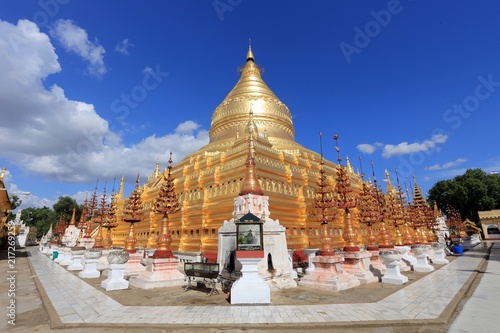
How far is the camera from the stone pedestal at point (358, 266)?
1202 centimetres

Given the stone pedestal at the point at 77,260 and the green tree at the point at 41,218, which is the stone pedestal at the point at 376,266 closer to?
the stone pedestal at the point at 77,260

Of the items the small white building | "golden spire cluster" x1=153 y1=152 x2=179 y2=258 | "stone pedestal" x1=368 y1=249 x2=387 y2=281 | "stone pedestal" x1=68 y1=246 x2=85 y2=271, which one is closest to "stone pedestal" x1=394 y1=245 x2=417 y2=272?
"stone pedestal" x1=368 y1=249 x2=387 y2=281

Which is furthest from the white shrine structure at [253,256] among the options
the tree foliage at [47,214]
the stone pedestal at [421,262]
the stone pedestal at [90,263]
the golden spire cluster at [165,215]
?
the tree foliage at [47,214]

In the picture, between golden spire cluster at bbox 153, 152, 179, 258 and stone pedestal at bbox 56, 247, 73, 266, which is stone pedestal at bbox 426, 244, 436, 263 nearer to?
golden spire cluster at bbox 153, 152, 179, 258

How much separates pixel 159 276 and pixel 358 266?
9.15 meters

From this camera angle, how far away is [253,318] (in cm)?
684

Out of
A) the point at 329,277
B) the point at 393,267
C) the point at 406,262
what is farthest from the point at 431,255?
the point at 329,277

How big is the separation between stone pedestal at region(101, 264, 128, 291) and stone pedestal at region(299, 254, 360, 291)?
25.1ft

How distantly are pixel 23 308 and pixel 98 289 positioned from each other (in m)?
3.01

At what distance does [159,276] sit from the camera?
38.0ft

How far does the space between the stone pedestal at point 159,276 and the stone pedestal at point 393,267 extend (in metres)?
9.38

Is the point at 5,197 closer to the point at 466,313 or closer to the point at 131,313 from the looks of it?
the point at 131,313

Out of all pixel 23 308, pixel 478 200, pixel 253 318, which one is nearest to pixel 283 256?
pixel 253 318

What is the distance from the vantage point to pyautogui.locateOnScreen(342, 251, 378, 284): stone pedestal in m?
12.0
